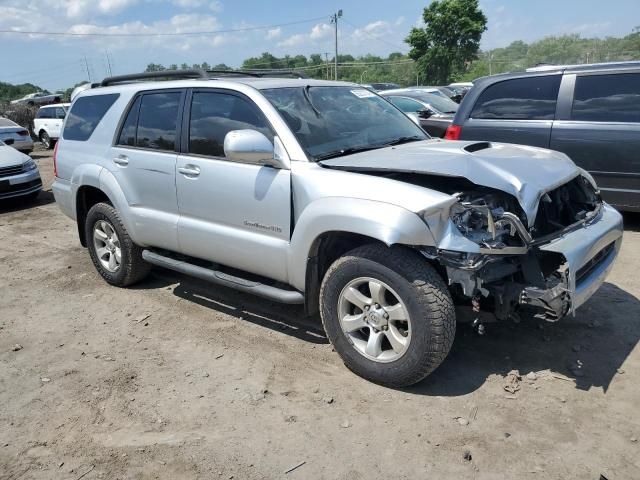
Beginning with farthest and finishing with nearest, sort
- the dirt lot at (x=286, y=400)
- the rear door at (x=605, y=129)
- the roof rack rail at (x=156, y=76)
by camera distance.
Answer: the rear door at (x=605, y=129) < the roof rack rail at (x=156, y=76) < the dirt lot at (x=286, y=400)

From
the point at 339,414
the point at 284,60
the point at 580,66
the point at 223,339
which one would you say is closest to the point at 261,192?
the point at 223,339

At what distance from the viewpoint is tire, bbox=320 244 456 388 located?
3.02 meters

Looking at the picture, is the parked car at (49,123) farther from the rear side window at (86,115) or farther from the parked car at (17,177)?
the rear side window at (86,115)

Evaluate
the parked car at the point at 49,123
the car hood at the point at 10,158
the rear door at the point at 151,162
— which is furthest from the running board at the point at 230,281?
the parked car at the point at 49,123

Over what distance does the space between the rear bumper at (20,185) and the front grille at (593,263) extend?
9.34 m

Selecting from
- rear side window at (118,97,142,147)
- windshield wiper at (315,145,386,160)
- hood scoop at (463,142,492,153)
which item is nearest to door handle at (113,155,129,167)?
rear side window at (118,97,142,147)

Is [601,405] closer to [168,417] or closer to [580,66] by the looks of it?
[168,417]

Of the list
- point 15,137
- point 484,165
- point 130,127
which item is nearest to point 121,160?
point 130,127

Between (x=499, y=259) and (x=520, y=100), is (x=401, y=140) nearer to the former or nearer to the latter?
(x=499, y=259)

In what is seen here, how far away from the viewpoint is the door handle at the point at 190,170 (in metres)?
4.08

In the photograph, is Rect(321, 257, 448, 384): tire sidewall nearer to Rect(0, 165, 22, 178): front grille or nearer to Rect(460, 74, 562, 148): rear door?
Rect(460, 74, 562, 148): rear door

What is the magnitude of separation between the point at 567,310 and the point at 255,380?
1.95 m

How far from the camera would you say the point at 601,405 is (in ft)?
10.1

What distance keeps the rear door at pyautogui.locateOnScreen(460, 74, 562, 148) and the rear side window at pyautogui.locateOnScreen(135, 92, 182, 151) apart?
143 inches
